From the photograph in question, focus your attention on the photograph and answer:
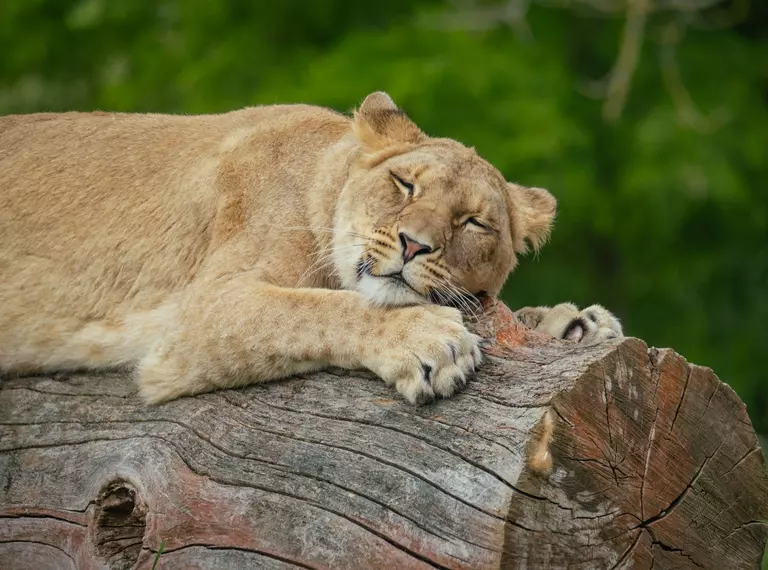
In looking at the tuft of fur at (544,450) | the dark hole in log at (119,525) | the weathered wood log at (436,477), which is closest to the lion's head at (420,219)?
the weathered wood log at (436,477)

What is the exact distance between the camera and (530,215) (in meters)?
5.74

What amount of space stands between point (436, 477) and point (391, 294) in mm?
1029

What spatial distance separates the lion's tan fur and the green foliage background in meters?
3.55

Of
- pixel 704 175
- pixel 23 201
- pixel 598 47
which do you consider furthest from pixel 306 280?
pixel 598 47

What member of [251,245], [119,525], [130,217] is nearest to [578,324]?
[251,245]

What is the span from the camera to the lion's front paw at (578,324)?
5.01 meters

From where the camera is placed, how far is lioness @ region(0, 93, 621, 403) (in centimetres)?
475

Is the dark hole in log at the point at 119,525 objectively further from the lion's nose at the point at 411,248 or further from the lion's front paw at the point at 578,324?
the lion's front paw at the point at 578,324

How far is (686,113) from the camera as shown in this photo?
31.4 feet

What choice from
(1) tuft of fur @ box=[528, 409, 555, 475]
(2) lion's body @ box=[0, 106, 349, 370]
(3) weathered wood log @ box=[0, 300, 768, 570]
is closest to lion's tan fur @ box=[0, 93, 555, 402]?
(2) lion's body @ box=[0, 106, 349, 370]

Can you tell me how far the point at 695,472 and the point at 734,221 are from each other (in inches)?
254

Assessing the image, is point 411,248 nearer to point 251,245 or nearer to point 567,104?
point 251,245

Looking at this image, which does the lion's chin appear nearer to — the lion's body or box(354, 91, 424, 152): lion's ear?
the lion's body

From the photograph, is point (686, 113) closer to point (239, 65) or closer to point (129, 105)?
point (239, 65)
